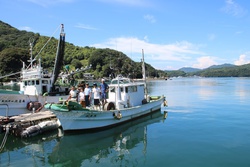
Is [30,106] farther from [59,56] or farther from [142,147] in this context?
[142,147]

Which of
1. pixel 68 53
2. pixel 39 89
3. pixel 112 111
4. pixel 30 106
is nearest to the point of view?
pixel 112 111

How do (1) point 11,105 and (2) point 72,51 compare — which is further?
(2) point 72,51

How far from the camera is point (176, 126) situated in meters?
18.9

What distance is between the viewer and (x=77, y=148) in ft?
44.8

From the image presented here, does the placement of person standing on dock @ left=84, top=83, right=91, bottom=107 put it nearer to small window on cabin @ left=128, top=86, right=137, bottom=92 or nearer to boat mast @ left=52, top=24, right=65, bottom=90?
small window on cabin @ left=128, top=86, right=137, bottom=92

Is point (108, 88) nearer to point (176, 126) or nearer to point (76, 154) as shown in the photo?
point (176, 126)

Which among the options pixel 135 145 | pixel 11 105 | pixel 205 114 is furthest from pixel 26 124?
pixel 205 114

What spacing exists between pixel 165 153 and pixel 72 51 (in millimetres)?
174868

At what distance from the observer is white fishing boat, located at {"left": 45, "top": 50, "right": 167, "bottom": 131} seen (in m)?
Answer: 15.5

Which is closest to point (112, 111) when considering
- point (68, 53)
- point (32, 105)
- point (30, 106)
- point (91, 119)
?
point (91, 119)

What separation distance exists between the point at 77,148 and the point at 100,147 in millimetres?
1332

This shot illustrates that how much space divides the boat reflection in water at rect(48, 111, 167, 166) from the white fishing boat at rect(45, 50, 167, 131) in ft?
2.13

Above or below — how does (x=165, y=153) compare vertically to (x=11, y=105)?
below

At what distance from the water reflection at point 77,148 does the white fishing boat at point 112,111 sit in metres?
0.71
